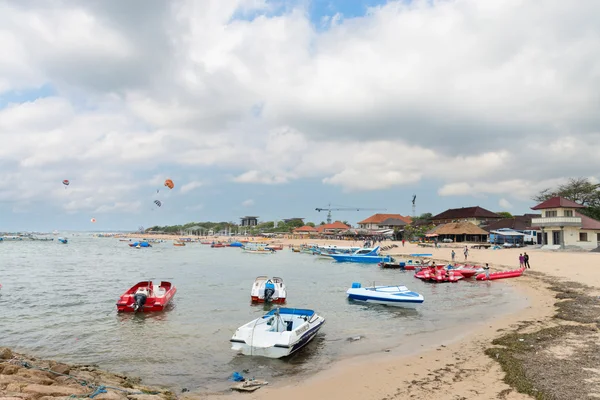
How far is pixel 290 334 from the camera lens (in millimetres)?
12664

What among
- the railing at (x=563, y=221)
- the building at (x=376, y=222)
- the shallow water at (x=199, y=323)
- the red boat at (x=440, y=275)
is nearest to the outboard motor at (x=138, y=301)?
the shallow water at (x=199, y=323)

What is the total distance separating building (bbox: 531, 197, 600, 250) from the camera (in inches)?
1833

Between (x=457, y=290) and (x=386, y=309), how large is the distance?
944cm

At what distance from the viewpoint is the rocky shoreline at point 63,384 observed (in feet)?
24.9

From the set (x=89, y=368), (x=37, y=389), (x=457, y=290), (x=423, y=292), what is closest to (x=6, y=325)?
(x=89, y=368)

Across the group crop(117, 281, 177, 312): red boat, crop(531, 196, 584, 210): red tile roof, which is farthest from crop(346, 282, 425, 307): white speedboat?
crop(531, 196, 584, 210): red tile roof

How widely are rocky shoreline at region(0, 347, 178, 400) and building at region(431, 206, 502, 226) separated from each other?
87631mm

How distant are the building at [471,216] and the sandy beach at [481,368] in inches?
2921

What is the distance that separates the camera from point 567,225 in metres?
46.5

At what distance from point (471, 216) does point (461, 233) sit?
1944cm

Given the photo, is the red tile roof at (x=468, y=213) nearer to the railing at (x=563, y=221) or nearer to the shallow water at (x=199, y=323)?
the railing at (x=563, y=221)

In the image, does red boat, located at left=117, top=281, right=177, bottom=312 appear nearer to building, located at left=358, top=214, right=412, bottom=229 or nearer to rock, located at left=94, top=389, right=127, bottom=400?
rock, located at left=94, top=389, right=127, bottom=400

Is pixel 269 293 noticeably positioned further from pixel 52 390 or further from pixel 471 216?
pixel 471 216

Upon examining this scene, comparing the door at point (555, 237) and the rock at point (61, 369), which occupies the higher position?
the door at point (555, 237)
